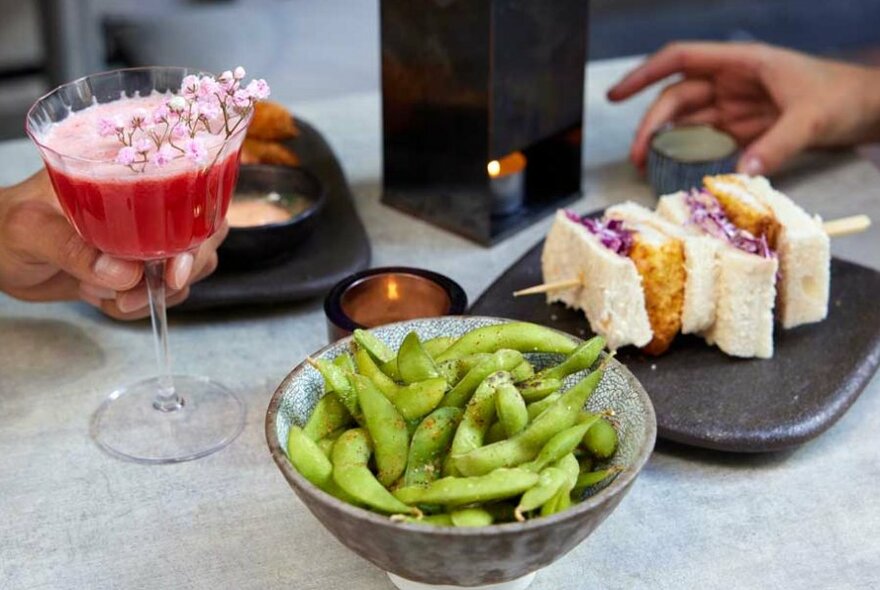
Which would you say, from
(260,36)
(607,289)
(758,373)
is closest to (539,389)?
(607,289)

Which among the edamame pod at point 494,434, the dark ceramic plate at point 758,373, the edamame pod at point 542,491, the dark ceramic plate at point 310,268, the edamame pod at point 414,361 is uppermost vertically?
the edamame pod at point 414,361

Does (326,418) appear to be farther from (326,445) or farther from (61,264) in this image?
(61,264)

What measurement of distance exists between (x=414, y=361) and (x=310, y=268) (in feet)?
1.80

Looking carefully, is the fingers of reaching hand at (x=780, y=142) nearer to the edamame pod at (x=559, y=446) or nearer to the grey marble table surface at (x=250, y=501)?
the grey marble table surface at (x=250, y=501)

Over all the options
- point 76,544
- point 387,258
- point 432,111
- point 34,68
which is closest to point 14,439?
point 76,544

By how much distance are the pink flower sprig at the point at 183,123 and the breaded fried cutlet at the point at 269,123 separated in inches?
26.1

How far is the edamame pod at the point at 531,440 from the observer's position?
934mm

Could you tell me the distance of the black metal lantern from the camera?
159 cm

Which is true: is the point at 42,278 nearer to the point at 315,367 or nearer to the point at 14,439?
the point at 14,439

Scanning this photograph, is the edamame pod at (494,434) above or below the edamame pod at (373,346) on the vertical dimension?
below

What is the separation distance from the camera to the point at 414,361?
1.04 m

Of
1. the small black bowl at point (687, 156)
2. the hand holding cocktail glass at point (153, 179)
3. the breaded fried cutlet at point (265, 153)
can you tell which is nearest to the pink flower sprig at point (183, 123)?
the hand holding cocktail glass at point (153, 179)

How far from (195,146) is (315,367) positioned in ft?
0.84

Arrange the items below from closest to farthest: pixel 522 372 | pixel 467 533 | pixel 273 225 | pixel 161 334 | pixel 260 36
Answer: pixel 467 533 < pixel 522 372 < pixel 161 334 < pixel 273 225 < pixel 260 36
